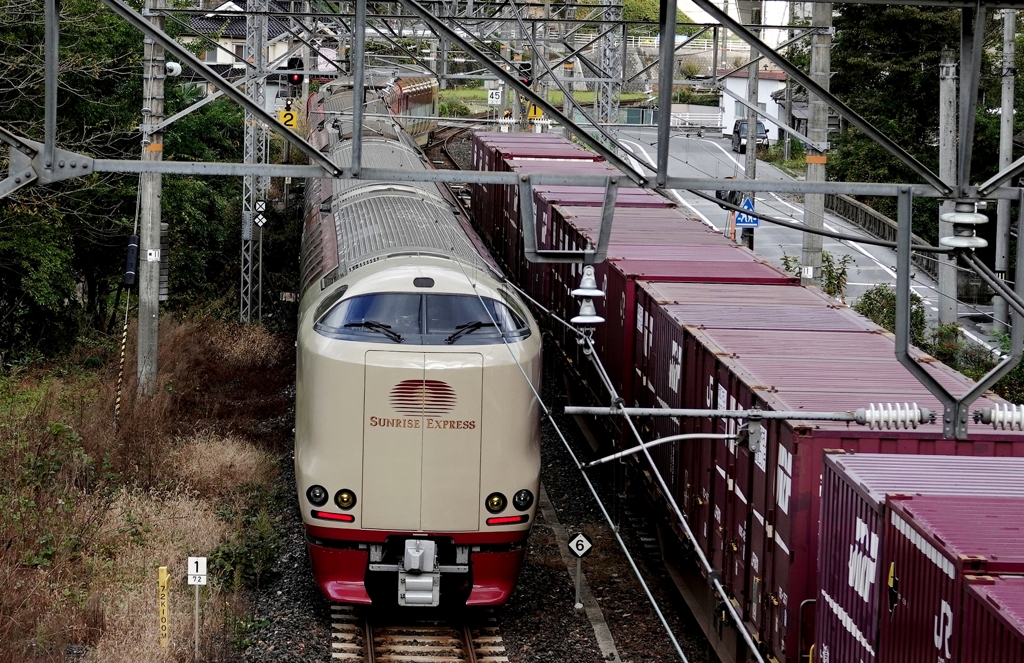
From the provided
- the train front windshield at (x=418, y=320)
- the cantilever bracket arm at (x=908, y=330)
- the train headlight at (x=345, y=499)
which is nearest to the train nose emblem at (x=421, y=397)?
the train front windshield at (x=418, y=320)

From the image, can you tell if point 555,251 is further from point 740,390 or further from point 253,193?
point 253,193

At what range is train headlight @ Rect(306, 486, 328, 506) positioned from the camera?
9.88 meters

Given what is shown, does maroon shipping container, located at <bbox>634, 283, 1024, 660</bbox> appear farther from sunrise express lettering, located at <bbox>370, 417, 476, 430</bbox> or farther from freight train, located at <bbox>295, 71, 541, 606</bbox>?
sunrise express lettering, located at <bbox>370, 417, 476, 430</bbox>

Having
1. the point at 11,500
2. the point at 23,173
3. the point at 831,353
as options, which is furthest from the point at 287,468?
the point at 23,173

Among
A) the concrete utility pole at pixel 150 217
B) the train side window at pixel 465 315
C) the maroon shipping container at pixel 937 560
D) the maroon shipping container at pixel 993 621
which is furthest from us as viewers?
the concrete utility pole at pixel 150 217

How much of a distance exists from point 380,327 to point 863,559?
4.54 metres

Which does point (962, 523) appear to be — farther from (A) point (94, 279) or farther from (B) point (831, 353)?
(A) point (94, 279)

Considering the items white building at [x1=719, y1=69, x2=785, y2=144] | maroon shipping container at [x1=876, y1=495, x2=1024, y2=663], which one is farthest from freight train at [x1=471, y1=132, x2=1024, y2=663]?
white building at [x1=719, y1=69, x2=785, y2=144]

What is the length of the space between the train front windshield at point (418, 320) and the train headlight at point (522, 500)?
1.25 m

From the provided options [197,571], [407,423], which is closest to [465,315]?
[407,423]

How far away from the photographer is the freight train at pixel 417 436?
9773 mm

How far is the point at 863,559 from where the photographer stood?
667 centimetres

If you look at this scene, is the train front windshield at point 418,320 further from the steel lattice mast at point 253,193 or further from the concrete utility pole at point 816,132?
the steel lattice mast at point 253,193

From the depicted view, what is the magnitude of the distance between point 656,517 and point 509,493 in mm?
2775
